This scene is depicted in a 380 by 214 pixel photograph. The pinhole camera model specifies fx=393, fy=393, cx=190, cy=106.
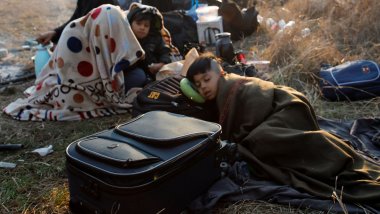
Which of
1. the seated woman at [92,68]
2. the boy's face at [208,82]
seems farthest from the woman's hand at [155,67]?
the boy's face at [208,82]

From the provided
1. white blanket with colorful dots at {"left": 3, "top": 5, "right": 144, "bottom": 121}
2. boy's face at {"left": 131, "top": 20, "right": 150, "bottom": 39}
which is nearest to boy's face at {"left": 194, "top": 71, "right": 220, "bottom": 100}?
white blanket with colorful dots at {"left": 3, "top": 5, "right": 144, "bottom": 121}

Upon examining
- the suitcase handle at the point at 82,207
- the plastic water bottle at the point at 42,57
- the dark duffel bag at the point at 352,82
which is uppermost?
the plastic water bottle at the point at 42,57

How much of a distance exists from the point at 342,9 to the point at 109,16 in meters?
3.37

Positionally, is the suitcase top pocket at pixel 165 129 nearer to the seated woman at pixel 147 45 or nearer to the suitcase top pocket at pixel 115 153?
the suitcase top pocket at pixel 115 153

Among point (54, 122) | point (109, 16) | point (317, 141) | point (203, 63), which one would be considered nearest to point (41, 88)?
point (54, 122)

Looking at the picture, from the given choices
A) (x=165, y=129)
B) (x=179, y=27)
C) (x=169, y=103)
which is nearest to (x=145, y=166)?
(x=165, y=129)

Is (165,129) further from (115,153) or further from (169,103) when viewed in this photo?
(169,103)

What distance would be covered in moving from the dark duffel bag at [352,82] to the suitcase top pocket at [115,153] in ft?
7.17

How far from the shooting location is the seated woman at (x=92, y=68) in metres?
3.45

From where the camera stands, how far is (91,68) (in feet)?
11.6

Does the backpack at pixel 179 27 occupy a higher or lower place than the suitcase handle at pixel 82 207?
higher

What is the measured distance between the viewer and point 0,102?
4.02m

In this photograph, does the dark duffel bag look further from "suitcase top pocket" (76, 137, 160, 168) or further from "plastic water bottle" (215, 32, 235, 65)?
"suitcase top pocket" (76, 137, 160, 168)

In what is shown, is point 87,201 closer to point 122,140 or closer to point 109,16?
point 122,140
